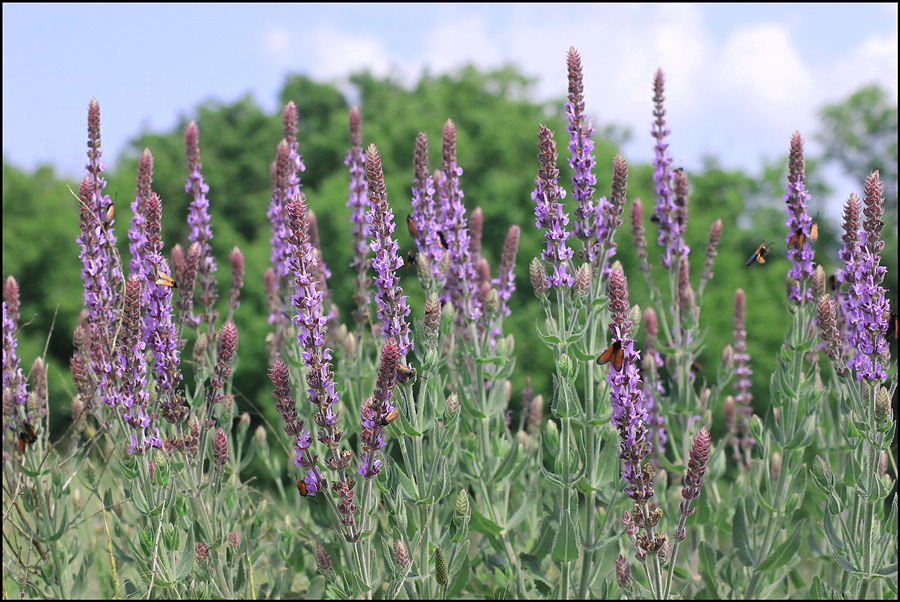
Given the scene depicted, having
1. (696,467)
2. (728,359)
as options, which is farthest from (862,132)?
(696,467)

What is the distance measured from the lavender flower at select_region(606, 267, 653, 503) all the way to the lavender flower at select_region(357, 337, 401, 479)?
3.58 feet

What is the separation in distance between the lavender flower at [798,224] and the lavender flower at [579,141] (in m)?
1.45

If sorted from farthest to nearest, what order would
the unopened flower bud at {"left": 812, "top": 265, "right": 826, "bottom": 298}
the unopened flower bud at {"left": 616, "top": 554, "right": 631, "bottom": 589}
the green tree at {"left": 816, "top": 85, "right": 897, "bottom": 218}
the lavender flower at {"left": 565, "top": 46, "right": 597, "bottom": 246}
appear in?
the green tree at {"left": 816, "top": 85, "right": 897, "bottom": 218}, the unopened flower bud at {"left": 812, "top": 265, "right": 826, "bottom": 298}, the lavender flower at {"left": 565, "top": 46, "right": 597, "bottom": 246}, the unopened flower bud at {"left": 616, "top": 554, "right": 631, "bottom": 589}

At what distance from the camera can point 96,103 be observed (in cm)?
486

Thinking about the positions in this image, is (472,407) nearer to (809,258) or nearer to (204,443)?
(204,443)

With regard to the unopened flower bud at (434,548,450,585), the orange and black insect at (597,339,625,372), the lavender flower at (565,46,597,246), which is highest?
the lavender flower at (565,46,597,246)

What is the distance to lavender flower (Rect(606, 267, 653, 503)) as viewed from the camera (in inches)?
149

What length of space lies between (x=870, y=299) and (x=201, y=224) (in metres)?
4.36

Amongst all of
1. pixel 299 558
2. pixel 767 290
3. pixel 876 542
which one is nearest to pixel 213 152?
pixel 767 290

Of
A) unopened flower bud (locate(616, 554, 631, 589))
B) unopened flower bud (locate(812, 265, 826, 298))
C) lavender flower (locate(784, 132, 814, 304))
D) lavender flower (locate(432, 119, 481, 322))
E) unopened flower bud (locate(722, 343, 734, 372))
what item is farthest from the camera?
unopened flower bud (locate(722, 343, 734, 372))

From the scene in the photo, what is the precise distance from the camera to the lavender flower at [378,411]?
3590 millimetres

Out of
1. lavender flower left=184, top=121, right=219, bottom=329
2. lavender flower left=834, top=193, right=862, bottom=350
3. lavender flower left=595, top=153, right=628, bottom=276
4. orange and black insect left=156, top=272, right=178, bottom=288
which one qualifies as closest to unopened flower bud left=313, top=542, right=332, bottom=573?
orange and black insect left=156, top=272, right=178, bottom=288

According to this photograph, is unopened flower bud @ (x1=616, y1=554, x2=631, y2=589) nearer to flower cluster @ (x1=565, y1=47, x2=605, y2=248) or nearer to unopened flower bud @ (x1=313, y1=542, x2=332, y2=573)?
unopened flower bud @ (x1=313, y1=542, x2=332, y2=573)

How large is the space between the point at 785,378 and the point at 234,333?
3.54 metres
